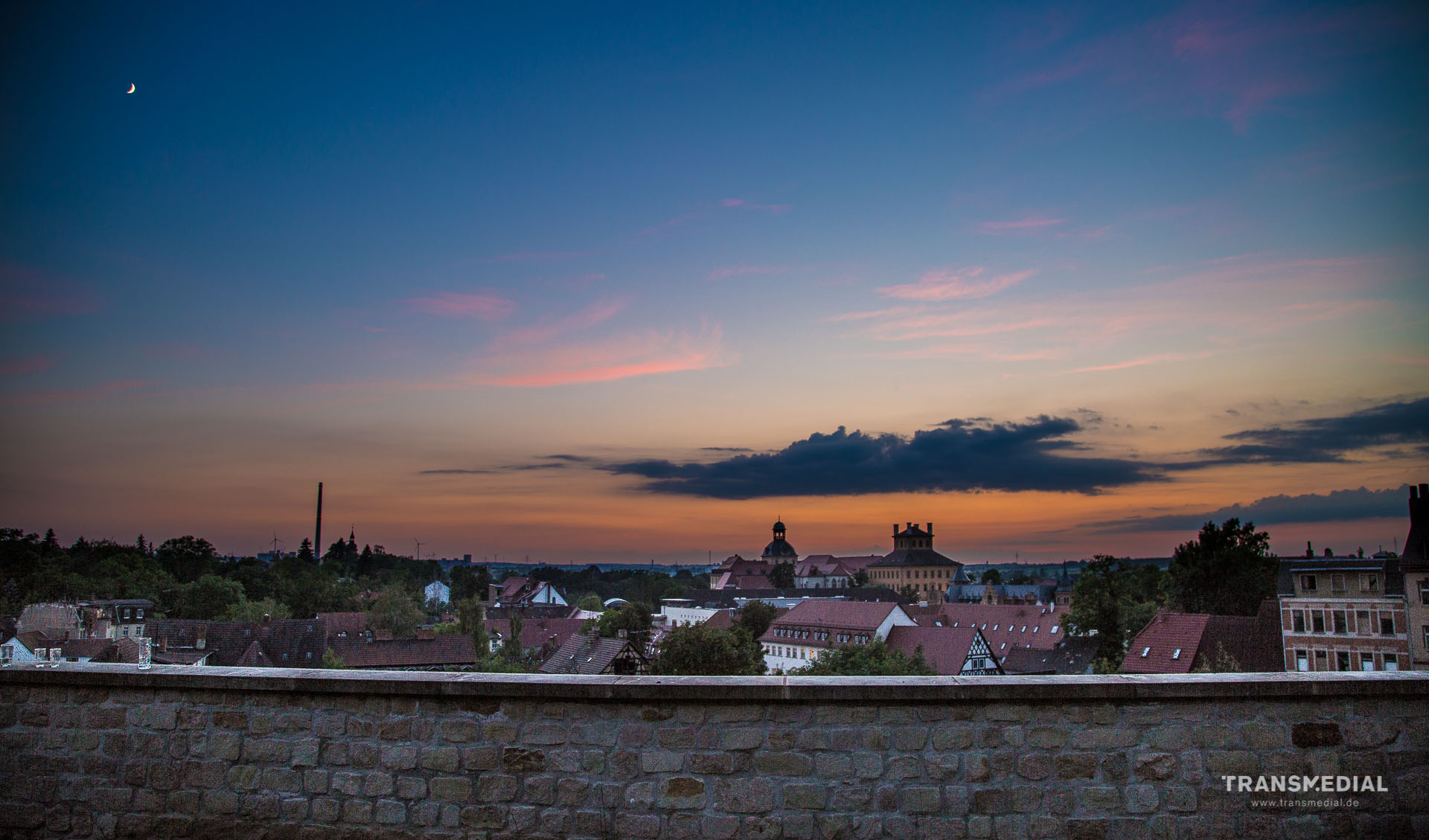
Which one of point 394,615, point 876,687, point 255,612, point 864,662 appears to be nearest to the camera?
point 876,687

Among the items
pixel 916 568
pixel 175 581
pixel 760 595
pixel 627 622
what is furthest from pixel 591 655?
pixel 916 568

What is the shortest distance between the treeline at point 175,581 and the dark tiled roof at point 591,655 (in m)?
33.6

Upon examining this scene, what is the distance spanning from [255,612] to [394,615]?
16191mm

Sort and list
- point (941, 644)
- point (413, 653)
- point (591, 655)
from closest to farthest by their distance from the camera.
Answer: point (591, 655) < point (413, 653) < point (941, 644)

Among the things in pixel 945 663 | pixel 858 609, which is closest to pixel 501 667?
pixel 945 663

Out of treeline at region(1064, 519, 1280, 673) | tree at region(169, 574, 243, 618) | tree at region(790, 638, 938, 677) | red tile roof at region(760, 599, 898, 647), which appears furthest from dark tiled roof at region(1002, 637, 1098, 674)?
tree at region(169, 574, 243, 618)

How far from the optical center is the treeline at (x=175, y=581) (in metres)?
86.1

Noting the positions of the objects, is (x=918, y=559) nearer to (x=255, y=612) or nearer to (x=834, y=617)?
(x=834, y=617)

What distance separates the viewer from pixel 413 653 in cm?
5825

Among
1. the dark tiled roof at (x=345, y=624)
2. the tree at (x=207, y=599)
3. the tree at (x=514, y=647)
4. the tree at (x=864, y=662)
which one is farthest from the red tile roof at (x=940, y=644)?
the tree at (x=207, y=599)

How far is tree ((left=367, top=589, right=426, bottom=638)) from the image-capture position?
76.0 m

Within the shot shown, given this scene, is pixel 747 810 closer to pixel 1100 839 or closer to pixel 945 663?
pixel 1100 839

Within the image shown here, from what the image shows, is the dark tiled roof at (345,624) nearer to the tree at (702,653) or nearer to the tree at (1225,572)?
the tree at (702,653)

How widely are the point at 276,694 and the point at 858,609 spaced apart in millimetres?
80918
